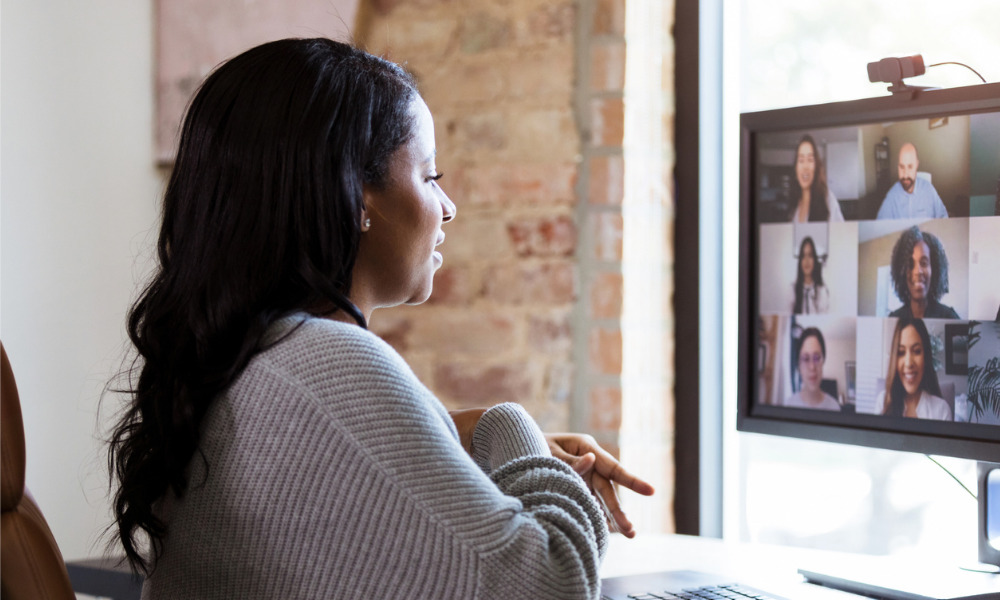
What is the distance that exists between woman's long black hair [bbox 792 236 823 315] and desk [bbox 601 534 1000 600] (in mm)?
302

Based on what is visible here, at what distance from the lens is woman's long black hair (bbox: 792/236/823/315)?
117cm

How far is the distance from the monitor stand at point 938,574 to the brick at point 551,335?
1.96ft

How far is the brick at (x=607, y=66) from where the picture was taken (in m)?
1.57

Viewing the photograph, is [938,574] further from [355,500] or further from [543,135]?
[543,135]

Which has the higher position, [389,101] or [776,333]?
[389,101]

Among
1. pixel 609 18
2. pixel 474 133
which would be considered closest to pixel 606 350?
pixel 474 133

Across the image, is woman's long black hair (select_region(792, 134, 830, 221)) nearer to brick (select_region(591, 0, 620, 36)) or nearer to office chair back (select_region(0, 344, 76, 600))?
brick (select_region(591, 0, 620, 36))

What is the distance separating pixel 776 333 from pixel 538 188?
55cm

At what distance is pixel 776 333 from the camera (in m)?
1.21

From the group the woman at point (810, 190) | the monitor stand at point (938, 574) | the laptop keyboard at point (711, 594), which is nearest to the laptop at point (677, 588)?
the laptop keyboard at point (711, 594)

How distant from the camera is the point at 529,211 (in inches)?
64.2

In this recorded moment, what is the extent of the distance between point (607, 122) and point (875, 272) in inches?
23.0

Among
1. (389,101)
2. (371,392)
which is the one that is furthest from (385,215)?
(371,392)

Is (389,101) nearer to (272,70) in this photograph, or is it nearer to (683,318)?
(272,70)
